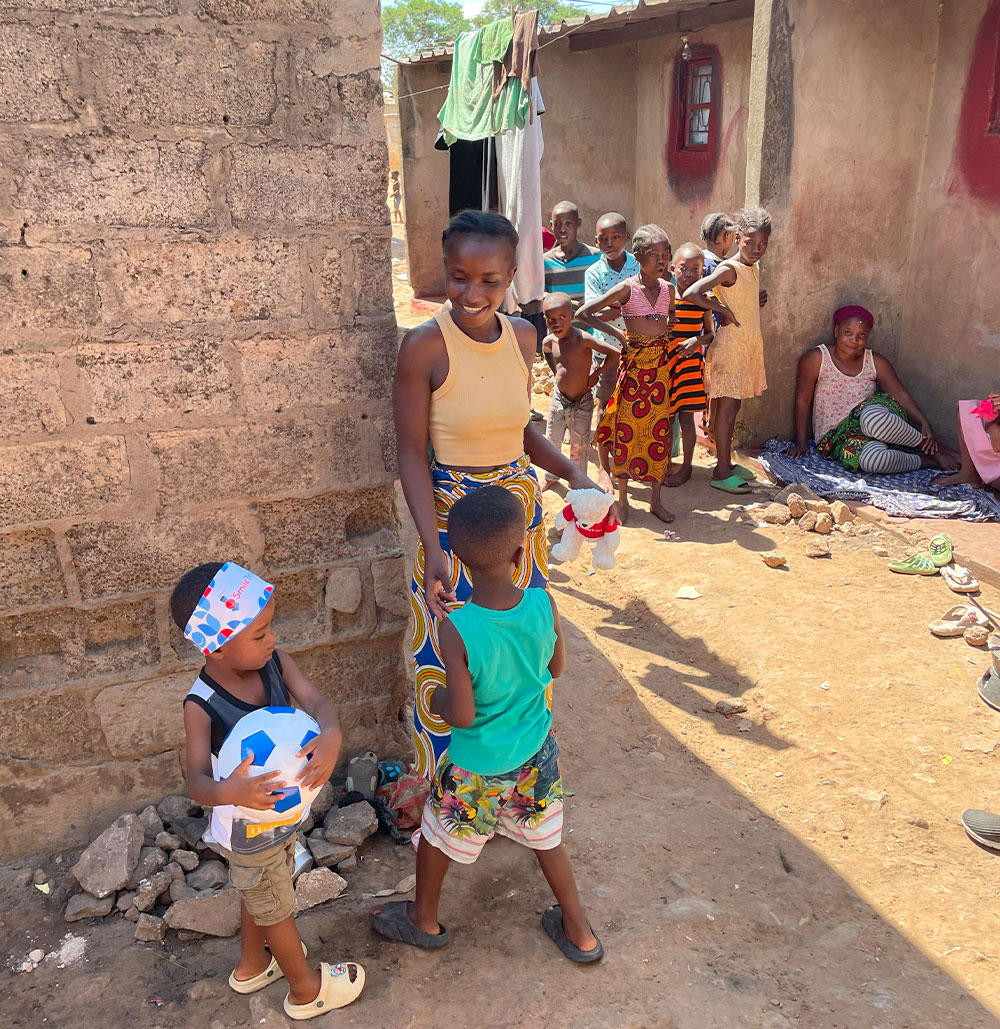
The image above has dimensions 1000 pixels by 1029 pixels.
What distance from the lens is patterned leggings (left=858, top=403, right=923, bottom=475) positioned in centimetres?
614

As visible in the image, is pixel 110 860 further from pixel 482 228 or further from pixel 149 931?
pixel 482 228

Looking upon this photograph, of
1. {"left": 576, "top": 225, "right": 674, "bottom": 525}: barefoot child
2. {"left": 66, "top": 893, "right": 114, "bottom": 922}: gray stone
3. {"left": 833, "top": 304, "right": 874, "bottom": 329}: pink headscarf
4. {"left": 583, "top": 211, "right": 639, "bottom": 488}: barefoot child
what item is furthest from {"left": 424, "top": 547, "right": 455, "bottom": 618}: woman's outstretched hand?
{"left": 833, "top": 304, "right": 874, "bottom": 329}: pink headscarf

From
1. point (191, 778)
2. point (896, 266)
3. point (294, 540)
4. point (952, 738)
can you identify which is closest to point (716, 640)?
point (952, 738)

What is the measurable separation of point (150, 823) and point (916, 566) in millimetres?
4071

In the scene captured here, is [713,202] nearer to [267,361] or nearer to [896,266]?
[896,266]

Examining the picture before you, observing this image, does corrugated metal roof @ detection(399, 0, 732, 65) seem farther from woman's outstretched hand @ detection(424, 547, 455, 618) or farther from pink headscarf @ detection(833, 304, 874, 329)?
woman's outstretched hand @ detection(424, 547, 455, 618)

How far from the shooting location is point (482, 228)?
2342mm

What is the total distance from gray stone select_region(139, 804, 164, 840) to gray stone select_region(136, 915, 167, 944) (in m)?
0.32

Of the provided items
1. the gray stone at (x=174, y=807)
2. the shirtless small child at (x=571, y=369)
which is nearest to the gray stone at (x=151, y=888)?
the gray stone at (x=174, y=807)

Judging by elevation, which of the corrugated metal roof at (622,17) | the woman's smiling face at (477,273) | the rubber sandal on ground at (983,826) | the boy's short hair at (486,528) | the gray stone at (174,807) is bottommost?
the rubber sandal on ground at (983,826)

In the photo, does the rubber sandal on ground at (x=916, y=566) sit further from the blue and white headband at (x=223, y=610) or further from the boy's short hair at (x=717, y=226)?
the blue and white headband at (x=223, y=610)

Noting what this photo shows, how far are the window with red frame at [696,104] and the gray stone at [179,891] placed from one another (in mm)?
8395

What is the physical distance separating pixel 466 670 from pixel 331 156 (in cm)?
152

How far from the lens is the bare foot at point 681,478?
635 centimetres
